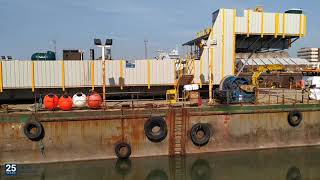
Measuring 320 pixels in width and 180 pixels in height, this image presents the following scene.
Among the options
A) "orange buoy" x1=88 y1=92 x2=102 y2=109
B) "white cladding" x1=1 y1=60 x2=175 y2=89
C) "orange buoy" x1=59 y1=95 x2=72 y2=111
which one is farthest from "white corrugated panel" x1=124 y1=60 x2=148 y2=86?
"orange buoy" x1=59 y1=95 x2=72 y2=111

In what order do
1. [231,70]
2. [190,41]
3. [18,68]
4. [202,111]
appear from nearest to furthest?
[202,111] → [18,68] → [231,70] → [190,41]

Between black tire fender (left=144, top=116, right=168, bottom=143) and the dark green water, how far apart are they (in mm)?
1276

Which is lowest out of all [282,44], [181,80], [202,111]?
[202,111]

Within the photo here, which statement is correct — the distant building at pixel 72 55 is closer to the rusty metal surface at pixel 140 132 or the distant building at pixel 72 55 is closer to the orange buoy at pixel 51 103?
the orange buoy at pixel 51 103

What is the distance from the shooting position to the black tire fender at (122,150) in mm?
19672

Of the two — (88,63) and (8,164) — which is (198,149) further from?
(8,164)

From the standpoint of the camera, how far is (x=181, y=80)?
24.2m

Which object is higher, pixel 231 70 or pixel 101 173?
pixel 231 70

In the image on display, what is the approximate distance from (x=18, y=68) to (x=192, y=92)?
436 inches

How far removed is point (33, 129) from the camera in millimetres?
18781

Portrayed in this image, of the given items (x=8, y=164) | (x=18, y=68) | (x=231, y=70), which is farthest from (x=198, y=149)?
(x=18, y=68)

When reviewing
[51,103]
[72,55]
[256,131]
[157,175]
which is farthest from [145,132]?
[72,55]

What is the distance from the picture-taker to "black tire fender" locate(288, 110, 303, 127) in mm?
22172

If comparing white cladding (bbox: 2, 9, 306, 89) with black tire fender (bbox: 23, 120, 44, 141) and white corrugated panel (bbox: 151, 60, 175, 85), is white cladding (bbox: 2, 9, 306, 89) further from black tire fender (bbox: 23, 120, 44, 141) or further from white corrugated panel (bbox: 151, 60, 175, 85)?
black tire fender (bbox: 23, 120, 44, 141)
